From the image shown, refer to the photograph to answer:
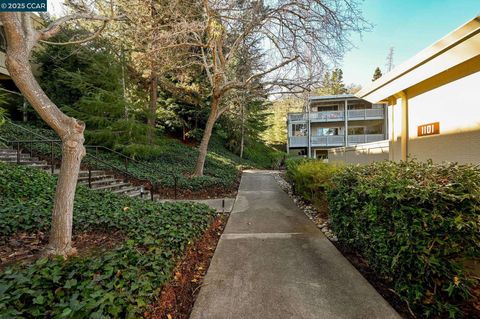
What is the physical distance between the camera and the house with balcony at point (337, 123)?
67.9 feet

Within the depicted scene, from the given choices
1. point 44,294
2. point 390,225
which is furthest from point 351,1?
point 44,294

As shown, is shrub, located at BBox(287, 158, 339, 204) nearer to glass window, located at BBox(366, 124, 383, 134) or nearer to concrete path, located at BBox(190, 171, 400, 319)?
concrete path, located at BBox(190, 171, 400, 319)

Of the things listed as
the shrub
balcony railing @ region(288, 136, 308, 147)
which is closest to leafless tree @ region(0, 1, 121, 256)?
the shrub

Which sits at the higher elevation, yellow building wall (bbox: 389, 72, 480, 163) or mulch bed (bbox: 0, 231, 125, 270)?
yellow building wall (bbox: 389, 72, 480, 163)

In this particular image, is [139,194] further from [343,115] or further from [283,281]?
[343,115]

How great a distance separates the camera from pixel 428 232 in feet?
6.65

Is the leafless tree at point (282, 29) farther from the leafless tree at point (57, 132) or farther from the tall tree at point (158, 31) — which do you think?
the leafless tree at point (57, 132)

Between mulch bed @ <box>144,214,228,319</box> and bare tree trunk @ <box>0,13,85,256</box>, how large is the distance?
5.04 ft

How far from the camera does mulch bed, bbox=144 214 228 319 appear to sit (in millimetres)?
2160

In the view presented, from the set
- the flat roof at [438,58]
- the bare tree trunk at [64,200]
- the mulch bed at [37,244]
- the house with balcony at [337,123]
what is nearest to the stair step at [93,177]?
the mulch bed at [37,244]

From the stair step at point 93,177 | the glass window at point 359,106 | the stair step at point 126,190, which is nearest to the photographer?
the stair step at point 93,177

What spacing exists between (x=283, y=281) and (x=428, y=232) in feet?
5.40

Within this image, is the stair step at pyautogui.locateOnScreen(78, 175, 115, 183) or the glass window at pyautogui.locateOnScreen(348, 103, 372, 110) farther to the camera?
the glass window at pyautogui.locateOnScreen(348, 103, 372, 110)

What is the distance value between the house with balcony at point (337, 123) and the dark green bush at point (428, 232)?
62.5 ft
